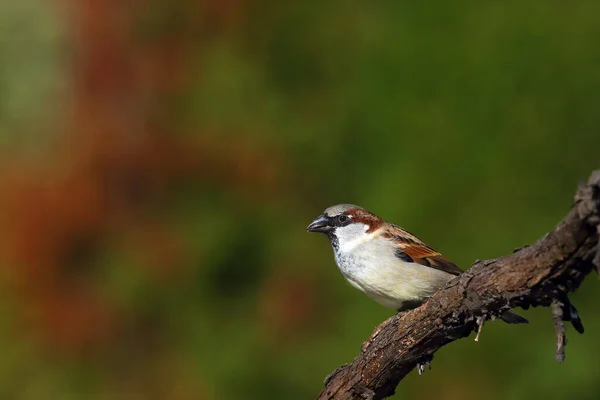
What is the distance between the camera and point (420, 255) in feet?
11.7

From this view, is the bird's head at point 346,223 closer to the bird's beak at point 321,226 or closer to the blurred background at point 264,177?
the bird's beak at point 321,226

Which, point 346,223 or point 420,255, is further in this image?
point 346,223

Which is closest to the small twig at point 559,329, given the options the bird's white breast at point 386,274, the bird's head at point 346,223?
the bird's white breast at point 386,274

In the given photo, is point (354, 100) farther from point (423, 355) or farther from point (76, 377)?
point (423, 355)

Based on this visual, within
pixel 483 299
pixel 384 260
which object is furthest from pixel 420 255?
pixel 483 299

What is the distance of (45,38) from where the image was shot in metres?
9.02

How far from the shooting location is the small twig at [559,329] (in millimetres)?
2109

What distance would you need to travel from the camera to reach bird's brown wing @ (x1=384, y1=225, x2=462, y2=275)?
3533mm

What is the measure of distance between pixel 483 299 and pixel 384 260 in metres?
1.15

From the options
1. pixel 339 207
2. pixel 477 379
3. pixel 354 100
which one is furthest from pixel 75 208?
pixel 339 207

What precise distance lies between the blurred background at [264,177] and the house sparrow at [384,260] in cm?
210

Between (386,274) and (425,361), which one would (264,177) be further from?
(425,361)

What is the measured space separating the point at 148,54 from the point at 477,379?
4274mm

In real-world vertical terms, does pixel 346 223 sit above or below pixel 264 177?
above
